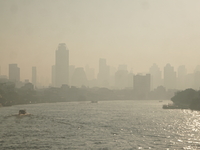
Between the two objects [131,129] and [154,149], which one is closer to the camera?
[154,149]

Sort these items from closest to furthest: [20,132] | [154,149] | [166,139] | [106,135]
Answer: [154,149]
[166,139]
[106,135]
[20,132]

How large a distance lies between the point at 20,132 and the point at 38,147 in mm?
21734

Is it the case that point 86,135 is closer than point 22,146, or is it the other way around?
point 22,146

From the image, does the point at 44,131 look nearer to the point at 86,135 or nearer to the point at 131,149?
the point at 86,135

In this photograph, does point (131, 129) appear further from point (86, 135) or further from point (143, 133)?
point (86, 135)

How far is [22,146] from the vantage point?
6225 cm

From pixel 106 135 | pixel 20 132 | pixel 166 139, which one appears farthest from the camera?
pixel 20 132

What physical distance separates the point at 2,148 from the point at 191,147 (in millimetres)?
39882

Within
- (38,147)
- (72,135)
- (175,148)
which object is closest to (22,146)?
(38,147)

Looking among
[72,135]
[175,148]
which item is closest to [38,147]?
[72,135]

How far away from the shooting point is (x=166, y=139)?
69.2 meters

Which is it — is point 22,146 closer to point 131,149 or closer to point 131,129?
point 131,149

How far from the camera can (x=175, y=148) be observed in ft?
195

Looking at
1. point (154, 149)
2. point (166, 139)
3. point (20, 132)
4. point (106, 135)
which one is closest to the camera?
point (154, 149)
